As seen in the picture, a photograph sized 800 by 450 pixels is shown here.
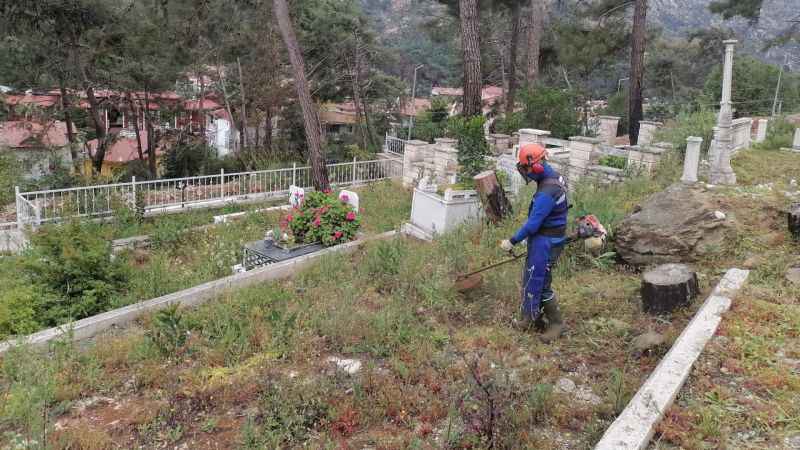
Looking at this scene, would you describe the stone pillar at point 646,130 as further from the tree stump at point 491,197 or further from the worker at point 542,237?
the worker at point 542,237

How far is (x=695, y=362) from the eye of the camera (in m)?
4.02

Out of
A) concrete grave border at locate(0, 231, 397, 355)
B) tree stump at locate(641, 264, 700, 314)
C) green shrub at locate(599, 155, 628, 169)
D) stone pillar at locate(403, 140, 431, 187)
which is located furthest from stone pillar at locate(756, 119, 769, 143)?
concrete grave border at locate(0, 231, 397, 355)

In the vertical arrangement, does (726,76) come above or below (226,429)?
above

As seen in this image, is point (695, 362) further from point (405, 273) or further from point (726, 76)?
point (726, 76)

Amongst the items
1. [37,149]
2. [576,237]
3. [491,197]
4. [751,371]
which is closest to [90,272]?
[491,197]

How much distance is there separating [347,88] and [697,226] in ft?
65.2

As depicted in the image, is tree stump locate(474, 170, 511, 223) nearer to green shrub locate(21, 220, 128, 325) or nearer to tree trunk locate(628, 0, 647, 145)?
green shrub locate(21, 220, 128, 325)

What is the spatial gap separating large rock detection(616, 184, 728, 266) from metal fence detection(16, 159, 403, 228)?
9829 mm

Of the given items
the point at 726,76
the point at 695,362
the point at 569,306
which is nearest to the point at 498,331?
the point at 569,306

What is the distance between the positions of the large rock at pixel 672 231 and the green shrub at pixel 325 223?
14.6 ft

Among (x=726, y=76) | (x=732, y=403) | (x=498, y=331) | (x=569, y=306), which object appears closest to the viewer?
(x=732, y=403)

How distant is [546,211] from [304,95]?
9503 millimetres

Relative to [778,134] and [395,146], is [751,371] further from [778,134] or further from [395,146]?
[395,146]

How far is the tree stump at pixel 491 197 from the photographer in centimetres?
826
